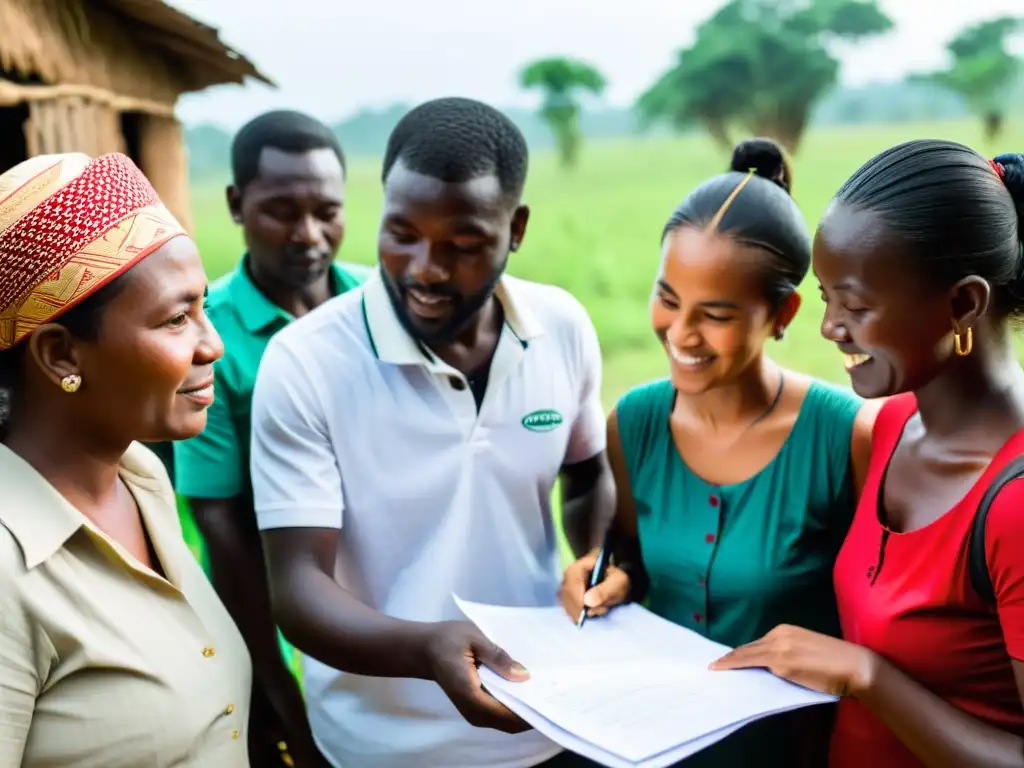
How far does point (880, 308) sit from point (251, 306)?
1.56m

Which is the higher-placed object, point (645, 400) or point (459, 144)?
point (459, 144)

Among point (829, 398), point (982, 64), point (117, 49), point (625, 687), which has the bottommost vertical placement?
point (625, 687)

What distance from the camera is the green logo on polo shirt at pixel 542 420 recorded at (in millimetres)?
1833

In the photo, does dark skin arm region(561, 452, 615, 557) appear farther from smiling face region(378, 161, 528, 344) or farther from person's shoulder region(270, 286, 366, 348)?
person's shoulder region(270, 286, 366, 348)

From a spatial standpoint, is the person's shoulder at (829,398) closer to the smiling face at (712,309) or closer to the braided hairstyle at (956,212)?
the smiling face at (712,309)

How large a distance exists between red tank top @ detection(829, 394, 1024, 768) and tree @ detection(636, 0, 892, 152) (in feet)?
22.3

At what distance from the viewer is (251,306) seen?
2387 mm

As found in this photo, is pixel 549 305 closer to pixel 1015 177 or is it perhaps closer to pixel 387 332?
pixel 387 332

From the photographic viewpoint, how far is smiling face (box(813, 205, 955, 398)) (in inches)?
53.8

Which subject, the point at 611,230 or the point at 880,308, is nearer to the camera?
the point at 880,308

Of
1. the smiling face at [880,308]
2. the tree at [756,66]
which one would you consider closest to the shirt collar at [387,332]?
the smiling face at [880,308]

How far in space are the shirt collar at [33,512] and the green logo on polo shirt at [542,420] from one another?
82 centimetres

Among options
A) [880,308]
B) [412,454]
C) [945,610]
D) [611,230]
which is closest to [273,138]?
[412,454]

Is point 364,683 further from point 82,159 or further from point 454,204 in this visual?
point 82,159
